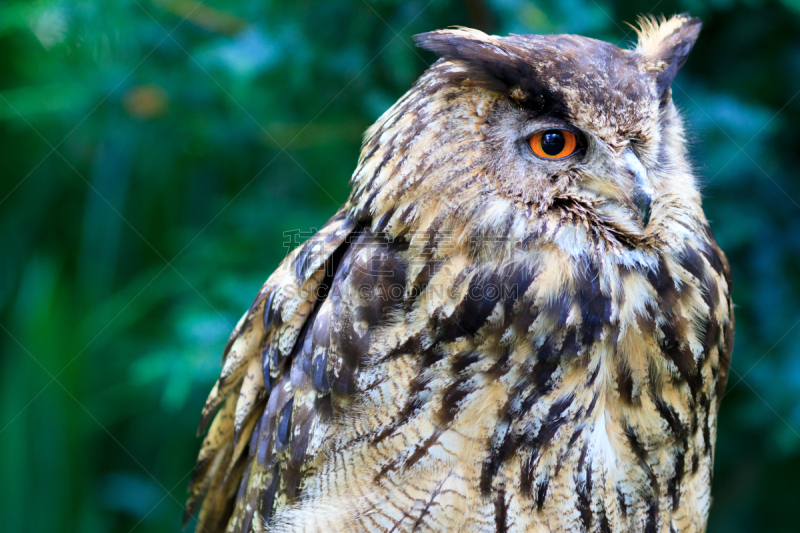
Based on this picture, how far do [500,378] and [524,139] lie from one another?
348 mm

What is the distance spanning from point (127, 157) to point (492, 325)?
2.04 meters

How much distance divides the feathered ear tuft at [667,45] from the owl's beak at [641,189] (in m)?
0.16

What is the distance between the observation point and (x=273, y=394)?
3.65ft

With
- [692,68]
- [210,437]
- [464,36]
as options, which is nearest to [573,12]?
[692,68]

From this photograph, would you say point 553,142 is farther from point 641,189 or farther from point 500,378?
point 500,378

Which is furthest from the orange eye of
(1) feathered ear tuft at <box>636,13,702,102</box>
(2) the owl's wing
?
(2) the owl's wing

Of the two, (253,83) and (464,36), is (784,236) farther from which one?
(253,83)

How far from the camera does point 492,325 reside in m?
0.91

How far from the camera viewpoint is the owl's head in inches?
34.7

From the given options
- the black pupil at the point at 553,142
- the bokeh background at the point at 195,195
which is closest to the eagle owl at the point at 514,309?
the black pupil at the point at 553,142

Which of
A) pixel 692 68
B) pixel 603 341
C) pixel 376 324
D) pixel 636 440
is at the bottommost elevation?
pixel 636 440

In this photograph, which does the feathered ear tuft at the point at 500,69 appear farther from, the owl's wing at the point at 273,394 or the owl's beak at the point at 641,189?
the owl's wing at the point at 273,394

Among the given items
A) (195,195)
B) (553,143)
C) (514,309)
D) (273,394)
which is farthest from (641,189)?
(195,195)

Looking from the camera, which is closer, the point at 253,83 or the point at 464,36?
the point at 464,36
